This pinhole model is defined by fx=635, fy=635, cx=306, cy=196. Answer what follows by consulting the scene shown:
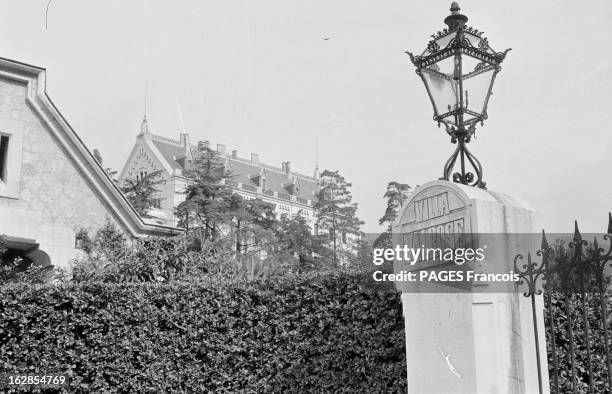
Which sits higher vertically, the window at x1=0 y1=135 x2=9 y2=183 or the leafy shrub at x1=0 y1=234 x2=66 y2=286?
the window at x1=0 y1=135 x2=9 y2=183

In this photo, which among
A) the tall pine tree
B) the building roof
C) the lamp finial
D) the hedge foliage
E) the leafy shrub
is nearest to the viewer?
the lamp finial

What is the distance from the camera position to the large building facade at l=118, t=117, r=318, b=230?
233 ft

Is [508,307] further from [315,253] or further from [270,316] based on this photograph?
[315,253]

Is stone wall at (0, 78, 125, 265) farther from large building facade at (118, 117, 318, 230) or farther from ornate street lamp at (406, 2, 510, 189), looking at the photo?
large building facade at (118, 117, 318, 230)

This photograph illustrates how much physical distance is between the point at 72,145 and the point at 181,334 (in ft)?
28.4

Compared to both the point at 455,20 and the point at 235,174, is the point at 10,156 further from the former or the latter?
the point at 235,174

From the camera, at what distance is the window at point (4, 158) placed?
15289 millimetres

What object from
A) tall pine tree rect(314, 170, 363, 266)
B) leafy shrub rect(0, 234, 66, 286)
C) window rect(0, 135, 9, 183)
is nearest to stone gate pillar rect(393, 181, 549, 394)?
leafy shrub rect(0, 234, 66, 286)

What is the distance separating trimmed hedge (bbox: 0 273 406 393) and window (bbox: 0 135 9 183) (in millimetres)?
5882

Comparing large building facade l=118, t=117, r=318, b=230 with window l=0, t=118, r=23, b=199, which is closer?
window l=0, t=118, r=23, b=199

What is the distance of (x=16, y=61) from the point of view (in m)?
15.6

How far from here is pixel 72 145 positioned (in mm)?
16750

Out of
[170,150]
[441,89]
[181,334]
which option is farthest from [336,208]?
[441,89]

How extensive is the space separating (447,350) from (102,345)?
6650 millimetres
